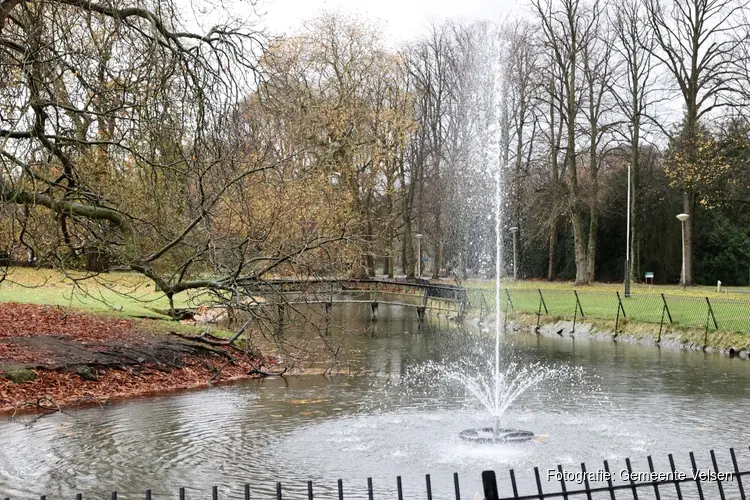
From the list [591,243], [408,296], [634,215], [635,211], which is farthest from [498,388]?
[635,211]

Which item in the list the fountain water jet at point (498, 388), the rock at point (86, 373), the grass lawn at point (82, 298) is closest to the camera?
the fountain water jet at point (498, 388)

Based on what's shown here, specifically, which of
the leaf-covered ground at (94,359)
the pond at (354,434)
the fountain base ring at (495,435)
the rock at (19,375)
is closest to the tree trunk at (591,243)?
the pond at (354,434)

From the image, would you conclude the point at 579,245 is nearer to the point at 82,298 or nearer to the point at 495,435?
the point at 82,298

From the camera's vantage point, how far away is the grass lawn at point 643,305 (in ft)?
81.1

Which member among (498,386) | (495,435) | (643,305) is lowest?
(495,435)

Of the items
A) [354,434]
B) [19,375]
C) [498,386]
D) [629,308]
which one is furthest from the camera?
[629,308]

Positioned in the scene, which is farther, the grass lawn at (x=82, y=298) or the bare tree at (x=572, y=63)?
the bare tree at (x=572, y=63)

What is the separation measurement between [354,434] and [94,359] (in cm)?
662

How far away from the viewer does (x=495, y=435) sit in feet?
37.0

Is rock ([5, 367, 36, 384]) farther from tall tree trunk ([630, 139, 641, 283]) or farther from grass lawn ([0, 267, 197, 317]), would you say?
tall tree trunk ([630, 139, 641, 283])

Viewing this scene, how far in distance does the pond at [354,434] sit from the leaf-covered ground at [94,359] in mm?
907

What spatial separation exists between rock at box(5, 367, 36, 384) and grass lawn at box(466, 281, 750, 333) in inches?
712

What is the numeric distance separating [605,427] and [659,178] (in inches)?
1489

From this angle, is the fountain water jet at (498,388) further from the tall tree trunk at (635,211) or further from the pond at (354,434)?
the tall tree trunk at (635,211)
